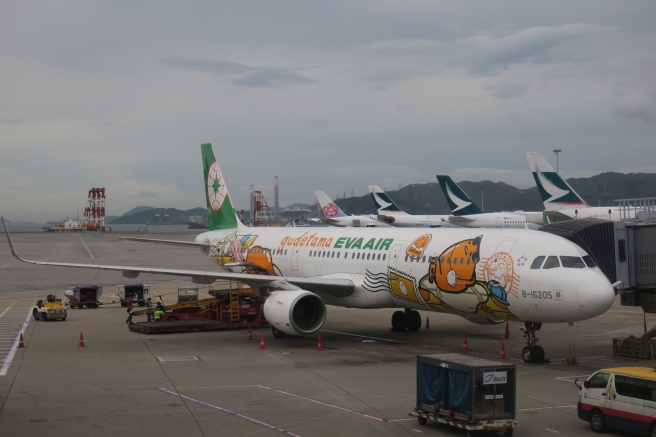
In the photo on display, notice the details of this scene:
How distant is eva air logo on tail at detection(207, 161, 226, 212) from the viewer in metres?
43.1

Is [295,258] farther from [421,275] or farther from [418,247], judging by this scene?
[421,275]

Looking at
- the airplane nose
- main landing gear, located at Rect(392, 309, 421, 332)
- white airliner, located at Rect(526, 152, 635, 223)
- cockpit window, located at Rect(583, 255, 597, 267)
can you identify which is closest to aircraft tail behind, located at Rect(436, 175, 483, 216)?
white airliner, located at Rect(526, 152, 635, 223)

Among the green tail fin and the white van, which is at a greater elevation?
the green tail fin

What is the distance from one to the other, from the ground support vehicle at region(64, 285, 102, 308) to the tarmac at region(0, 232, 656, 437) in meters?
3.29

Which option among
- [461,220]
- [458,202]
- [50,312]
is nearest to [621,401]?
[50,312]

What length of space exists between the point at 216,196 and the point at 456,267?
20797mm

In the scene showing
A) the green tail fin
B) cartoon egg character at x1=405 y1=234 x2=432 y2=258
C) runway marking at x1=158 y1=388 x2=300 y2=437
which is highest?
the green tail fin

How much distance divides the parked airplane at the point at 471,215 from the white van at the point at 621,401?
7739 centimetres

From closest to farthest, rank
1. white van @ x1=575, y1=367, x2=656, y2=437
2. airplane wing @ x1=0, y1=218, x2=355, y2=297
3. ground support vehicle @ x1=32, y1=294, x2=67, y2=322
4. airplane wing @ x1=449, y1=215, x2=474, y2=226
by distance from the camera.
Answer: white van @ x1=575, y1=367, x2=656, y2=437
airplane wing @ x1=0, y1=218, x2=355, y2=297
ground support vehicle @ x1=32, y1=294, x2=67, y2=322
airplane wing @ x1=449, y1=215, x2=474, y2=226

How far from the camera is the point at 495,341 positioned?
30047mm

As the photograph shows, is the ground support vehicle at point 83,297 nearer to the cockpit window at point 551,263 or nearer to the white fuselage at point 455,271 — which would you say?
the white fuselage at point 455,271

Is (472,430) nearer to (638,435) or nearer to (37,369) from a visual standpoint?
(638,435)

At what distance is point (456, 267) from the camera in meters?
25.8

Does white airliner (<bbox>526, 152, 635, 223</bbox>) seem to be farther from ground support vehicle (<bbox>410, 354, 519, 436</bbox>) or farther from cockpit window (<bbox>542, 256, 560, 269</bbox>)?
ground support vehicle (<bbox>410, 354, 519, 436</bbox>)
